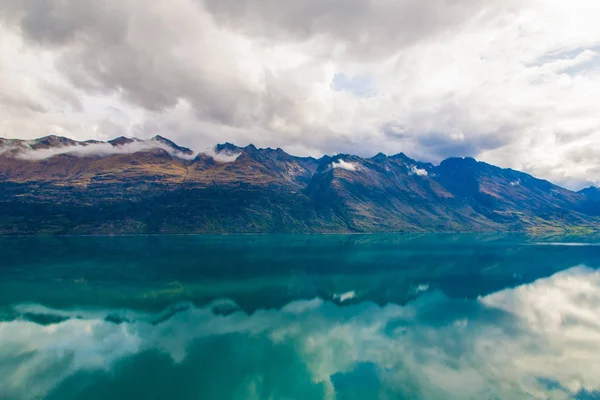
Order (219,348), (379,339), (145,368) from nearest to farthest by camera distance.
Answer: (145,368) < (219,348) < (379,339)

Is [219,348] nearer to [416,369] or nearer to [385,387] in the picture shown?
[385,387]

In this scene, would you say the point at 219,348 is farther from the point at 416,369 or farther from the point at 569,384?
the point at 569,384

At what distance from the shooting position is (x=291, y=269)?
5266 inches

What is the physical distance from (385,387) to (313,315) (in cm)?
3230

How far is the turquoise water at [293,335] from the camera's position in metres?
43.5

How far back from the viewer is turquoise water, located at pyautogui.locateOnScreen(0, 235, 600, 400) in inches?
1711

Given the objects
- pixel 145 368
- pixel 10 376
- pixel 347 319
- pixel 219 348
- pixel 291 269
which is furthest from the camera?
pixel 291 269

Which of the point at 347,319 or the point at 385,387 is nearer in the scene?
the point at 385,387

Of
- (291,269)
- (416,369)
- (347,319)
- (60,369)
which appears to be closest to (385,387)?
(416,369)

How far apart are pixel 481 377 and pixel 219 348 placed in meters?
39.2

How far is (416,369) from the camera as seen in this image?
49.0 m

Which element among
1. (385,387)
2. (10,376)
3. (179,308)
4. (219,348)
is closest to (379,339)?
(385,387)

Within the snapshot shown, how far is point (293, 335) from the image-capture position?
61.5 metres

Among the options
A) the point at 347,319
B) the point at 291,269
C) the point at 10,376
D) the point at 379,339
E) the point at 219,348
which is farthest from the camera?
the point at 291,269
